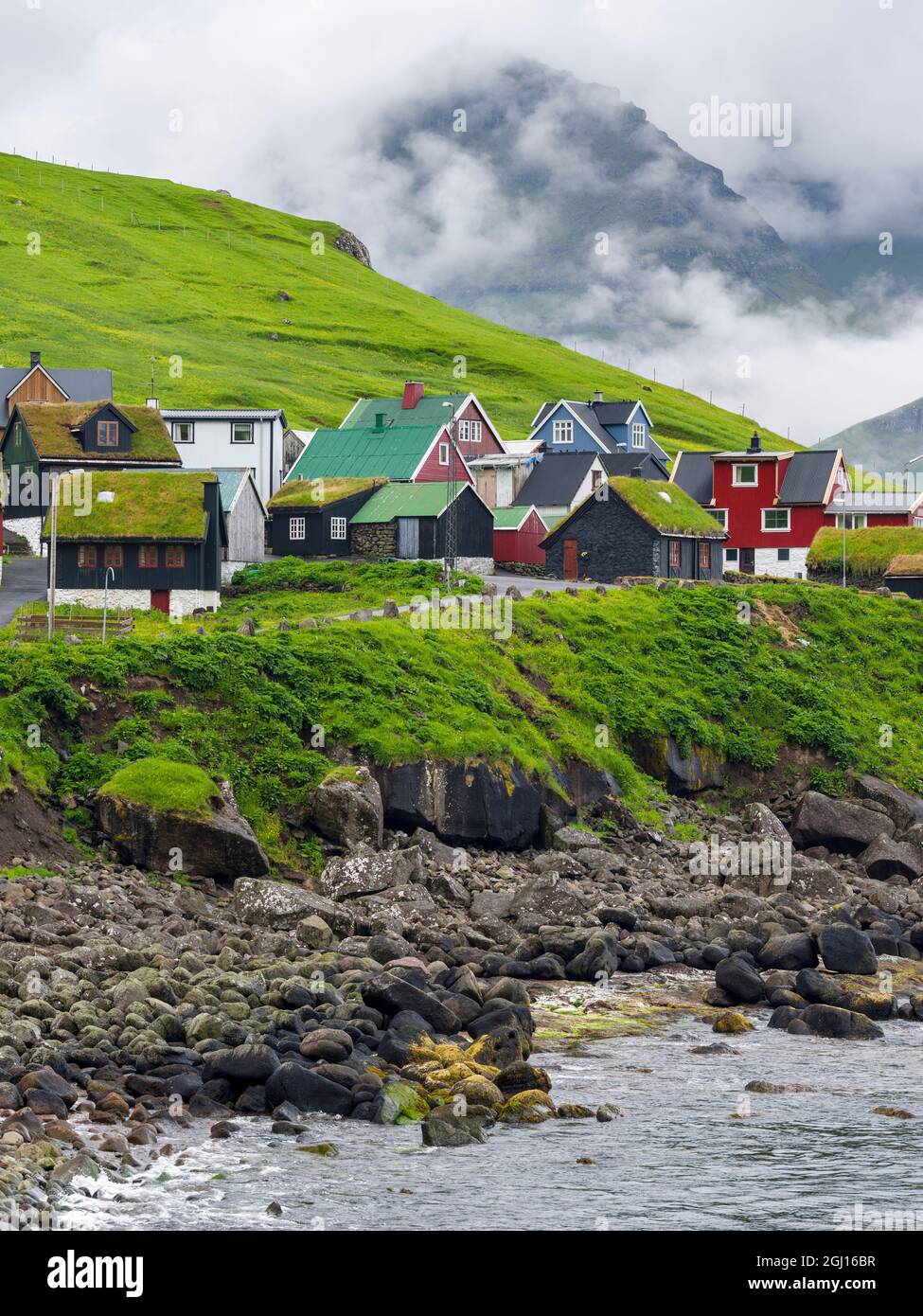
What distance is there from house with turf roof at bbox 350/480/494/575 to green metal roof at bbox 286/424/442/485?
5.15m

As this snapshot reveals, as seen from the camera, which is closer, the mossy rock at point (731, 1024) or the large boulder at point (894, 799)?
the mossy rock at point (731, 1024)

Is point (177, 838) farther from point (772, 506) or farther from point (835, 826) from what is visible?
point (772, 506)

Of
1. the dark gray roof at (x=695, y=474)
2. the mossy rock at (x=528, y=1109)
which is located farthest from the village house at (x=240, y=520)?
the mossy rock at (x=528, y=1109)

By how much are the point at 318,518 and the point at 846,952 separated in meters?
48.0

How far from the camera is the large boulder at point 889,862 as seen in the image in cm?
4459

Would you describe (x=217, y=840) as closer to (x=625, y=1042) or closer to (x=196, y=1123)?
(x=625, y=1042)

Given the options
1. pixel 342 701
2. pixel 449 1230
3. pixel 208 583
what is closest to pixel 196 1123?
pixel 449 1230

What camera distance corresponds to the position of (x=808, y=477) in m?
92.0

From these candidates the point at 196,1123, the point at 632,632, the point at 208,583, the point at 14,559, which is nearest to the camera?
the point at 196,1123

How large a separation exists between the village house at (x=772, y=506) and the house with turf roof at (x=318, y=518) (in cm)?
2285

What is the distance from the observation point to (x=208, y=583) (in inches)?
2506

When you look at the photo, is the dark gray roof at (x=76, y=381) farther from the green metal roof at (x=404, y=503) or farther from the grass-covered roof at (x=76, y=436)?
the green metal roof at (x=404, y=503)

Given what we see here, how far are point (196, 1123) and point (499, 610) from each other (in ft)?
111

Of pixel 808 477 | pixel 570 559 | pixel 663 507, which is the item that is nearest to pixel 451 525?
pixel 570 559
